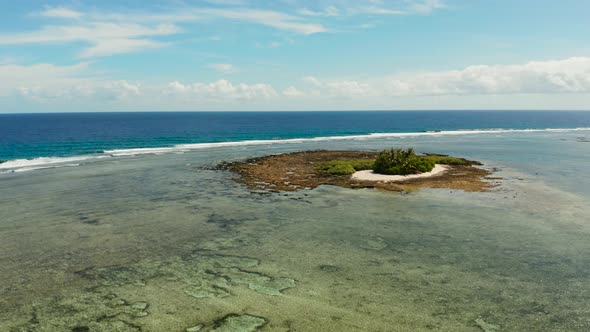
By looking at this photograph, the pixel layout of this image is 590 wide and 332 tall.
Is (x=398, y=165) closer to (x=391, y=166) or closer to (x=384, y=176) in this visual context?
(x=391, y=166)

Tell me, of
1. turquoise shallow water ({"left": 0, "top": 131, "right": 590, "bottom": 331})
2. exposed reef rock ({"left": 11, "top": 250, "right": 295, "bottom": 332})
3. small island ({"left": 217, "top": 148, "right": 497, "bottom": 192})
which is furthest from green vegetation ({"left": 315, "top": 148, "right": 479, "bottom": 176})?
exposed reef rock ({"left": 11, "top": 250, "right": 295, "bottom": 332})

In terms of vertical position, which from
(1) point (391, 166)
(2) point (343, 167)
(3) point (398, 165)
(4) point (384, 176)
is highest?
(3) point (398, 165)

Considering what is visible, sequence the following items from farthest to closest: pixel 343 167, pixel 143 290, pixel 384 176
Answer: pixel 343 167
pixel 384 176
pixel 143 290

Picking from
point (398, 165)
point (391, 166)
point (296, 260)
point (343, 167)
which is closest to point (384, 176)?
point (391, 166)

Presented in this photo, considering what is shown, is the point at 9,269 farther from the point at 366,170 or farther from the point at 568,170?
the point at 568,170

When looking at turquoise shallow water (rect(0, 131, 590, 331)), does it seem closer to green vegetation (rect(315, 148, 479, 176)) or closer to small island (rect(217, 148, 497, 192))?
small island (rect(217, 148, 497, 192))

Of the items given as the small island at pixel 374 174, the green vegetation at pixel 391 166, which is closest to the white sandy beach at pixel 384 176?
the small island at pixel 374 174
